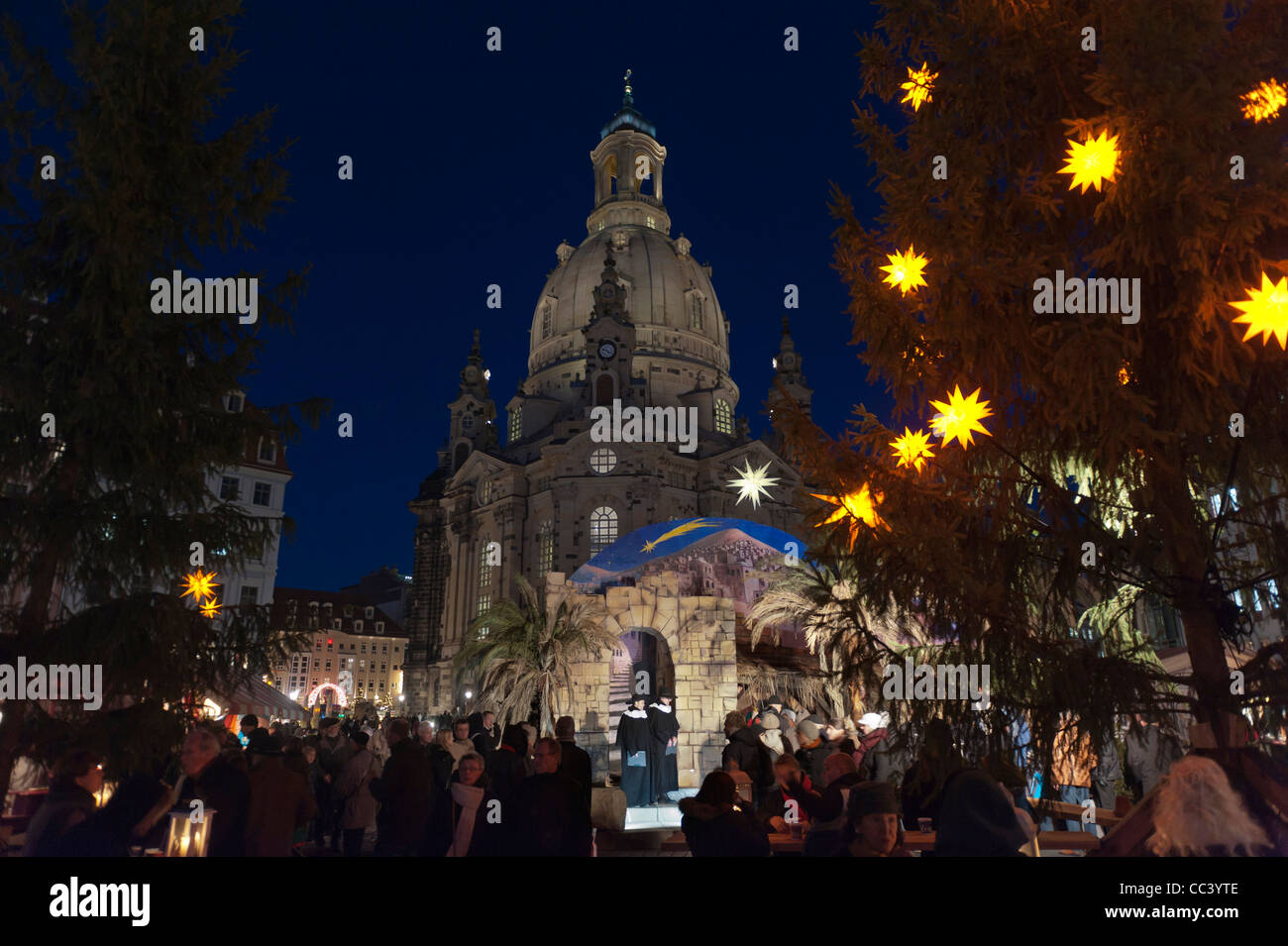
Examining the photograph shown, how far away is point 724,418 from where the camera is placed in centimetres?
7081

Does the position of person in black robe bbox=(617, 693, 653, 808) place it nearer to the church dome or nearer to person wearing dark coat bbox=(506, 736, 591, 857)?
person wearing dark coat bbox=(506, 736, 591, 857)

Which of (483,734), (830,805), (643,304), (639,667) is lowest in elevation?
(639,667)

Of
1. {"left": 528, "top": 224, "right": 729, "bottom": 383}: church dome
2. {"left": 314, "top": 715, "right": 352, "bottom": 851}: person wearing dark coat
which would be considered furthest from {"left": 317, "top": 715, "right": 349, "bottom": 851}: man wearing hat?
{"left": 528, "top": 224, "right": 729, "bottom": 383}: church dome

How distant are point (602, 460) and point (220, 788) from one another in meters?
51.0

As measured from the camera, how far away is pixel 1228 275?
564cm

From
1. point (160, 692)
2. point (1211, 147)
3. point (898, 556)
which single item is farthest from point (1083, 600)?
point (160, 692)

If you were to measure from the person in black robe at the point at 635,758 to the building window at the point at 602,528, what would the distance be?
1493 inches

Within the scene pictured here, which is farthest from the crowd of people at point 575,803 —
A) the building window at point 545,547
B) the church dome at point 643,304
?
the church dome at point 643,304

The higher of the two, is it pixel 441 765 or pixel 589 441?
pixel 589 441

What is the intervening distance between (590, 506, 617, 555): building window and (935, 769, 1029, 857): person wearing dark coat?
51.0 m

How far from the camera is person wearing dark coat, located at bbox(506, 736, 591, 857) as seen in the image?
6.52 meters

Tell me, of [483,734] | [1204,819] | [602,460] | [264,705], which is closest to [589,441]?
[602,460]

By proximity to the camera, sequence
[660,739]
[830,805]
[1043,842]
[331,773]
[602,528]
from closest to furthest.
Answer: [830,805] → [1043,842] → [331,773] → [660,739] → [602,528]

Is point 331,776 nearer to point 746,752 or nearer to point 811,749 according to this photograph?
point 746,752
